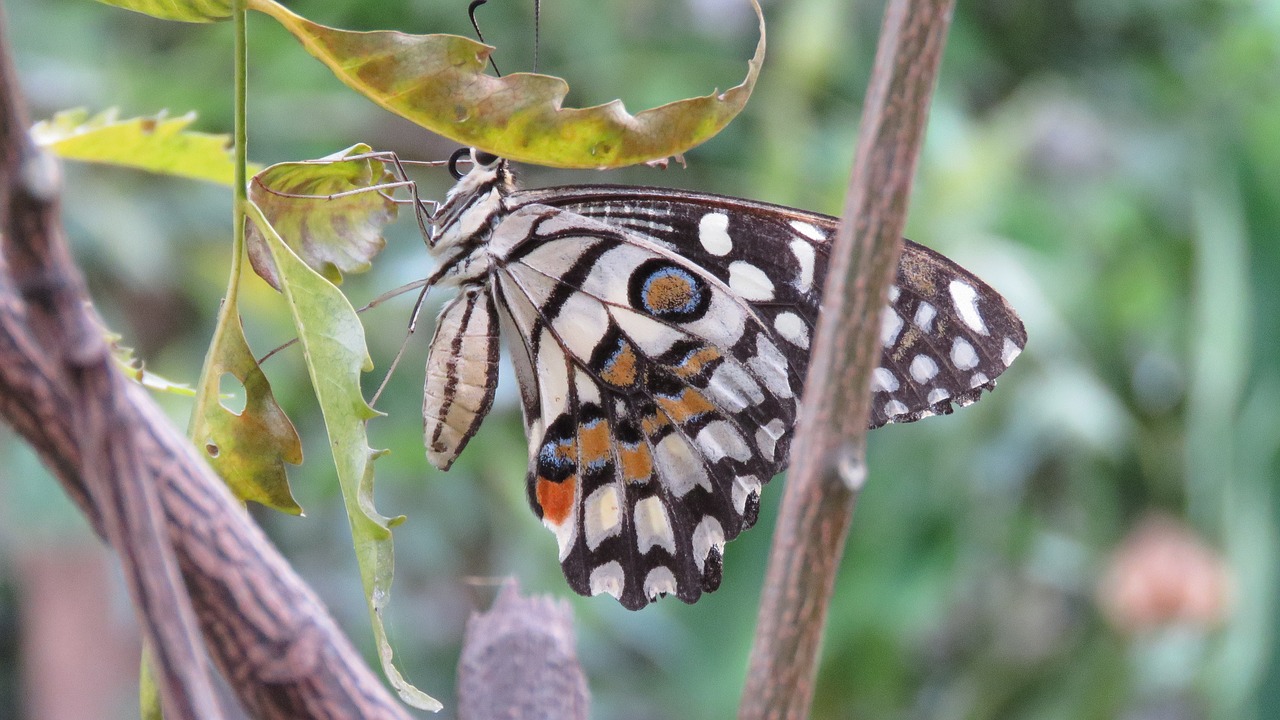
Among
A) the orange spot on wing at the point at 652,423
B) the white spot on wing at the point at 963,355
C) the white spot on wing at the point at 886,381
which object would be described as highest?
the white spot on wing at the point at 963,355

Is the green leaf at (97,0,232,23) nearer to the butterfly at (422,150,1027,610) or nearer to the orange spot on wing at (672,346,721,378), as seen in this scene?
the butterfly at (422,150,1027,610)

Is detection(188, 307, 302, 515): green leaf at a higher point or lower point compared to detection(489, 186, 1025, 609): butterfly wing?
lower

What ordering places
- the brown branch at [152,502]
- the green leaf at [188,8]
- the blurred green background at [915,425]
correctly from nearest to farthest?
1. the brown branch at [152,502]
2. the green leaf at [188,8]
3. the blurred green background at [915,425]

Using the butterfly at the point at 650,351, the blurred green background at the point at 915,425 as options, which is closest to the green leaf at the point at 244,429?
the butterfly at the point at 650,351

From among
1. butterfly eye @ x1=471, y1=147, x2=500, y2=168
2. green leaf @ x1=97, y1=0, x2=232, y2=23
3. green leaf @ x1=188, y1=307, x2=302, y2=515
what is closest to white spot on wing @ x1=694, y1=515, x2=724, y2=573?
butterfly eye @ x1=471, y1=147, x2=500, y2=168

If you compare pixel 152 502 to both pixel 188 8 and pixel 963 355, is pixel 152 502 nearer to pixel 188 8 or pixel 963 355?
pixel 188 8

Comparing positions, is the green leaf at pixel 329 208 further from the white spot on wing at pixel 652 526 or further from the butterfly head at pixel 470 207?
the white spot on wing at pixel 652 526
